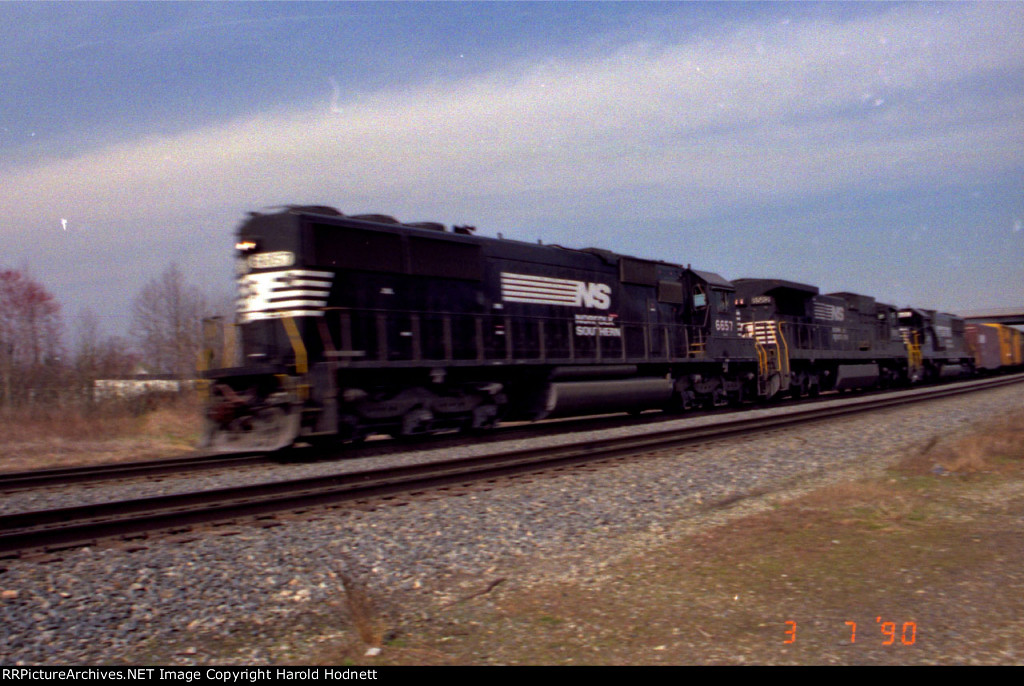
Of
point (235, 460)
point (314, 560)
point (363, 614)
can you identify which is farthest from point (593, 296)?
point (363, 614)

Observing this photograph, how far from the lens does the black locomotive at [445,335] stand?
10.6 meters

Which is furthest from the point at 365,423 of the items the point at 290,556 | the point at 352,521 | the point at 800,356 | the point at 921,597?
the point at 800,356

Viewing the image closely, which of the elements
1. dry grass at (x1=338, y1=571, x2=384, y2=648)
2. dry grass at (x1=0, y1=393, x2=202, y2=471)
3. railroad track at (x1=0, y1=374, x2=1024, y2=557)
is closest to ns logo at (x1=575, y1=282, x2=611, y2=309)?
railroad track at (x1=0, y1=374, x2=1024, y2=557)

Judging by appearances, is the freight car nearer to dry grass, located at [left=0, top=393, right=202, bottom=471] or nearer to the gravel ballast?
the gravel ballast

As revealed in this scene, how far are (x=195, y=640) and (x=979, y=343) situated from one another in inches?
1711

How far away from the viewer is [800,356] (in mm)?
21156

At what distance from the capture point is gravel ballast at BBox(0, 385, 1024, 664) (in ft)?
12.7

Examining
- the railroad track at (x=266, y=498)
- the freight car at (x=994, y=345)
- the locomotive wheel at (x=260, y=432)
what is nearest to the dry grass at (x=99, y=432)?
the locomotive wheel at (x=260, y=432)

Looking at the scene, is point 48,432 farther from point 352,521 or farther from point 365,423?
point 352,521

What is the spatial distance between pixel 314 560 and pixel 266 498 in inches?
80.0

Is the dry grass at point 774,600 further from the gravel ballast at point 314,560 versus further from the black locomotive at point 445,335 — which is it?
the black locomotive at point 445,335

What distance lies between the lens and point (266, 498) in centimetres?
689

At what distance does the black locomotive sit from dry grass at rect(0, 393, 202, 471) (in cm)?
312

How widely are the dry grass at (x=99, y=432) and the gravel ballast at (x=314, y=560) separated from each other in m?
5.19
